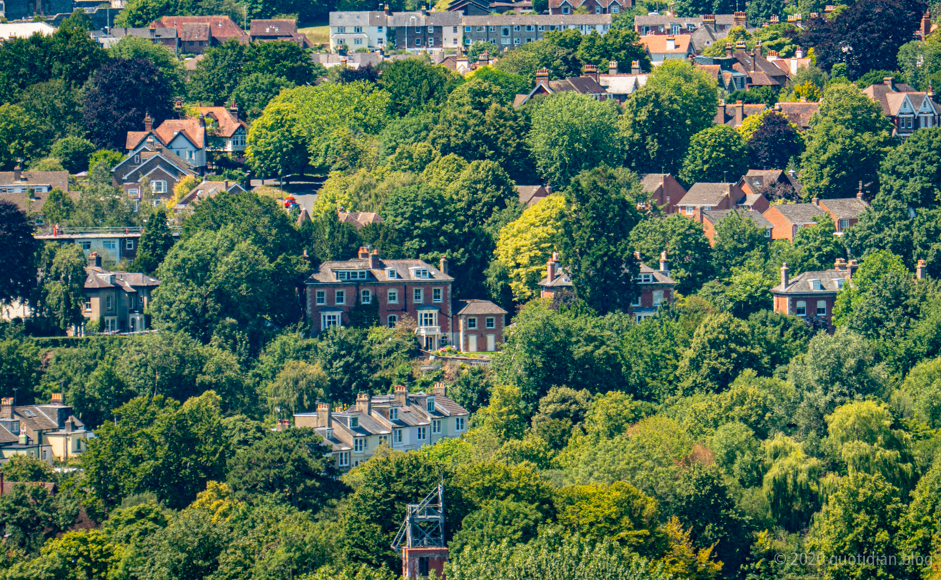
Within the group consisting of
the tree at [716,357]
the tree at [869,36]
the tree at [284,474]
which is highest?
the tree at [869,36]

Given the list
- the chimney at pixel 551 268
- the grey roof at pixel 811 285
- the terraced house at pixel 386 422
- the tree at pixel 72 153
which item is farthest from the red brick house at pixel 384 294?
the tree at pixel 72 153

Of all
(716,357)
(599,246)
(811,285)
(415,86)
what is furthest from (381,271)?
(415,86)

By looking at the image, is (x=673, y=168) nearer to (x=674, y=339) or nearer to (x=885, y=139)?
(x=885, y=139)

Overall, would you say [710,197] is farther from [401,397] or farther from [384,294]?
[401,397]

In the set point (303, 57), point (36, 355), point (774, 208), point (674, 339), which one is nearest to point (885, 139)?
point (774, 208)

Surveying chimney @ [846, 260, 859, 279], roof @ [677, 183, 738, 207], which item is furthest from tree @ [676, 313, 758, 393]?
roof @ [677, 183, 738, 207]

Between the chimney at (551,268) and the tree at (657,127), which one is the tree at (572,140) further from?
the chimney at (551,268)

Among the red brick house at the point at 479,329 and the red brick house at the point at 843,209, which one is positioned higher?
the red brick house at the point at 843,209
